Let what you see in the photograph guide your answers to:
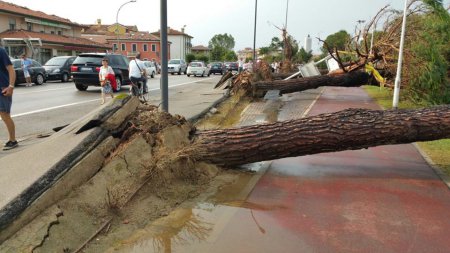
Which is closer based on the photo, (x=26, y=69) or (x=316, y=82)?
(x=316, y=82)

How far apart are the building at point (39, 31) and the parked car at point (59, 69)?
7.97m

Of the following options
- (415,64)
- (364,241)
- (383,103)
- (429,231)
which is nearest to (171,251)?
(364,241)

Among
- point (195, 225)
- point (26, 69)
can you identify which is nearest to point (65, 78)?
point (26, 69)

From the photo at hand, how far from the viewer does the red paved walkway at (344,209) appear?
3.94 m

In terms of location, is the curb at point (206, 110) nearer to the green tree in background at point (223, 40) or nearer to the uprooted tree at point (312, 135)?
the uprooted tree at point (312, 135)

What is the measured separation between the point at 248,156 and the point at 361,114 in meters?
1.82

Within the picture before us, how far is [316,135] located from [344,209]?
4.52 ft

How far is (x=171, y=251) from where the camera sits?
3.71 metres

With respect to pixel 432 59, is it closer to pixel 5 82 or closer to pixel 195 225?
pixel 195 225

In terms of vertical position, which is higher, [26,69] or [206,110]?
[26,69]

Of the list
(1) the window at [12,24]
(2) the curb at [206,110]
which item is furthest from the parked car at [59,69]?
(1) the window at [12,24]

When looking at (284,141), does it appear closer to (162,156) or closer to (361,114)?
(361,114)

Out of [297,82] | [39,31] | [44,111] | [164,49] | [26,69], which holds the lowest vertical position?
[44,111]

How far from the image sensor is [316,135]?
19.4 feet
